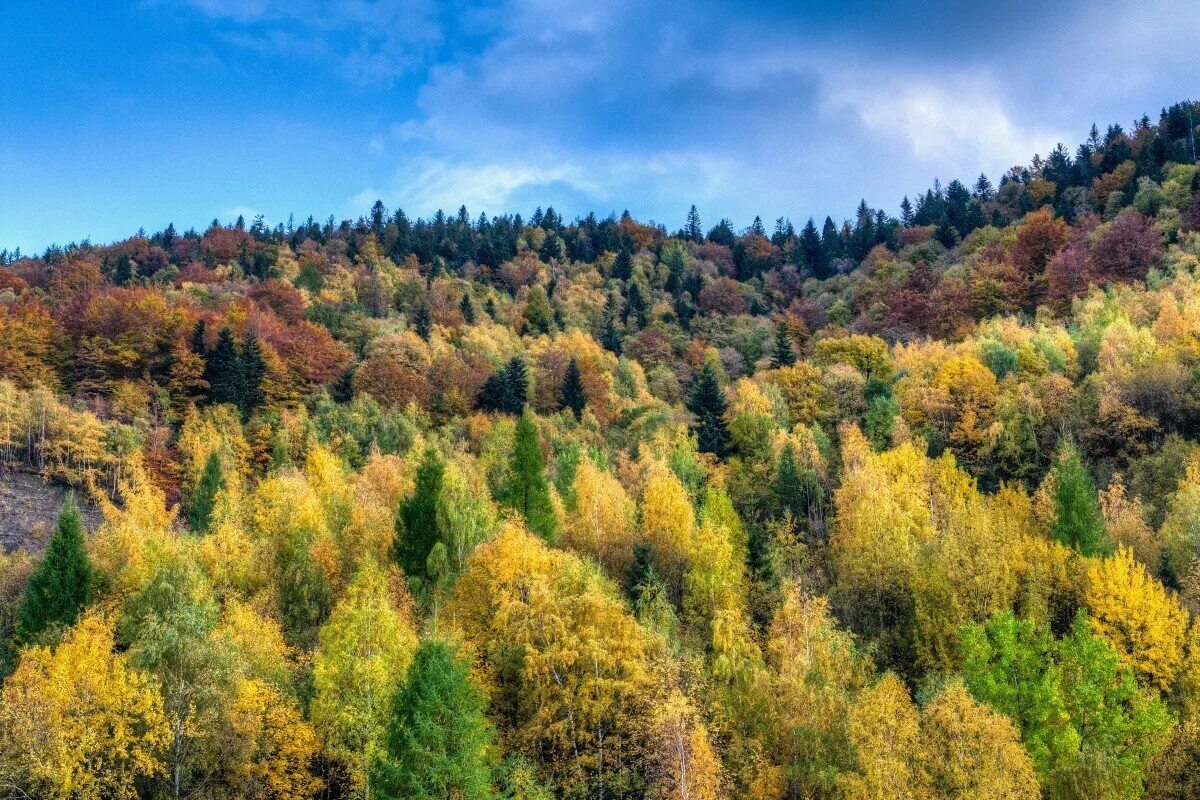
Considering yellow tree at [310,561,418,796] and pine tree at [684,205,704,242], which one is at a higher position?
pine tree at [684,205,704,242]

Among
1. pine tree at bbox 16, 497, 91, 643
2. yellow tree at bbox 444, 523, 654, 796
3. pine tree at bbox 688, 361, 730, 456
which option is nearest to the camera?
yellow tree at bbox 444, 523, 654, 796

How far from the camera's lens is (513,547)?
41312 millimetres

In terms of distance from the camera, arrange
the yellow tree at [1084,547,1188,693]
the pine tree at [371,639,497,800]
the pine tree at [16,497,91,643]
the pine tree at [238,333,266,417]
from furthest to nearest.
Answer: the pine tree at [238,333,266,417], the pine tree at [16,497,91,643], the yellow tree at [1084,547,1188,693], the pine tree at [371,639,497,800]

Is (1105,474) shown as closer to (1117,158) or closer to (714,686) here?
(714,686)

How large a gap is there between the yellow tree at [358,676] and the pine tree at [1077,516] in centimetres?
3803

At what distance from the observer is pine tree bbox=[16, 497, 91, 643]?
137 feet

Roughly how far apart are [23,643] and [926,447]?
202ft

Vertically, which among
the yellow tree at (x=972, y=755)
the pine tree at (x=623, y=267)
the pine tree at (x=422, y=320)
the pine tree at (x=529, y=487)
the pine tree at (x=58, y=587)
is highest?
the pine tree at (x=623, y=267)

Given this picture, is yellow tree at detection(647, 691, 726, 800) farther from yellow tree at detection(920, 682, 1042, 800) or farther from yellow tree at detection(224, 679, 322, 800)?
yellow tree at detection(224, 679, 322, 800)

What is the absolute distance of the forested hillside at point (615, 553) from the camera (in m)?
33.2

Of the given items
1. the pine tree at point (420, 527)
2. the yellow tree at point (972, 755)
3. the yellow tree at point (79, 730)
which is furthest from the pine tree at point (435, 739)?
the yellow tree at point (972, 755)

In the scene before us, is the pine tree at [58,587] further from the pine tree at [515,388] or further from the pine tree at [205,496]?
the pine tree at [515,388]

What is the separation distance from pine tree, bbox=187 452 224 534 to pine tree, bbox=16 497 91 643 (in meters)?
12.6

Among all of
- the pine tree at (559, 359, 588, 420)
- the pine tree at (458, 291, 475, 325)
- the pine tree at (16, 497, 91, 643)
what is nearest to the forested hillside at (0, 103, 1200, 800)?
the pine tree at (16, 497, 91, 643)
